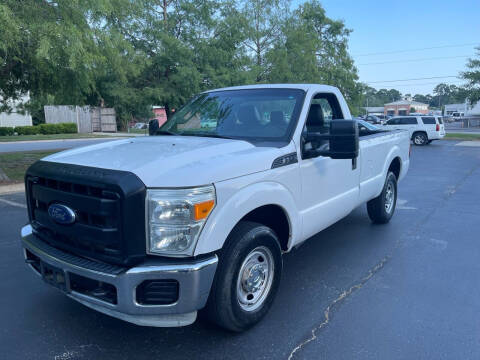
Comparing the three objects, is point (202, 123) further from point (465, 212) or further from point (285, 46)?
point (285, 46)

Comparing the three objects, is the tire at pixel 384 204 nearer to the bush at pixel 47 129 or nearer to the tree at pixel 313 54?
the tree at pixel 313 54

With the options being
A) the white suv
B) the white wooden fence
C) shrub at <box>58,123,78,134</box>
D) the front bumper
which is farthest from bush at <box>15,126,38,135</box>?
the front bumper

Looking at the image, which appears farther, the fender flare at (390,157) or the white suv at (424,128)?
the white suv at (424,128)

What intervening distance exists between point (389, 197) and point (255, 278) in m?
3.78

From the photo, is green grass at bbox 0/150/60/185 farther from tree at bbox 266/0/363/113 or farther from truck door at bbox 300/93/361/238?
tree at bbox 266/0/363/113

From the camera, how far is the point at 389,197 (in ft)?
20.4

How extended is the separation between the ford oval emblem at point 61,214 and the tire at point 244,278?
3.49 ft

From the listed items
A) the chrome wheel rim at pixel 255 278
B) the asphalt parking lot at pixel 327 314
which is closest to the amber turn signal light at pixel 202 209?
the chrome wheel rim at pixel 255 278

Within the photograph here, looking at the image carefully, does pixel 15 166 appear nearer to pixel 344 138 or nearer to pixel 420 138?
pixel 344 138

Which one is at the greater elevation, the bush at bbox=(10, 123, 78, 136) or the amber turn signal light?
the bush at bbox=(10, 123, 78, 136)

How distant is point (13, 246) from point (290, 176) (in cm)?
394

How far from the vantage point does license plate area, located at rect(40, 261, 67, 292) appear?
2820mm

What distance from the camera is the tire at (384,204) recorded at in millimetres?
5938

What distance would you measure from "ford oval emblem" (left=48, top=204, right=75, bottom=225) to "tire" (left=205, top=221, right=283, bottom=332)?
106cm
